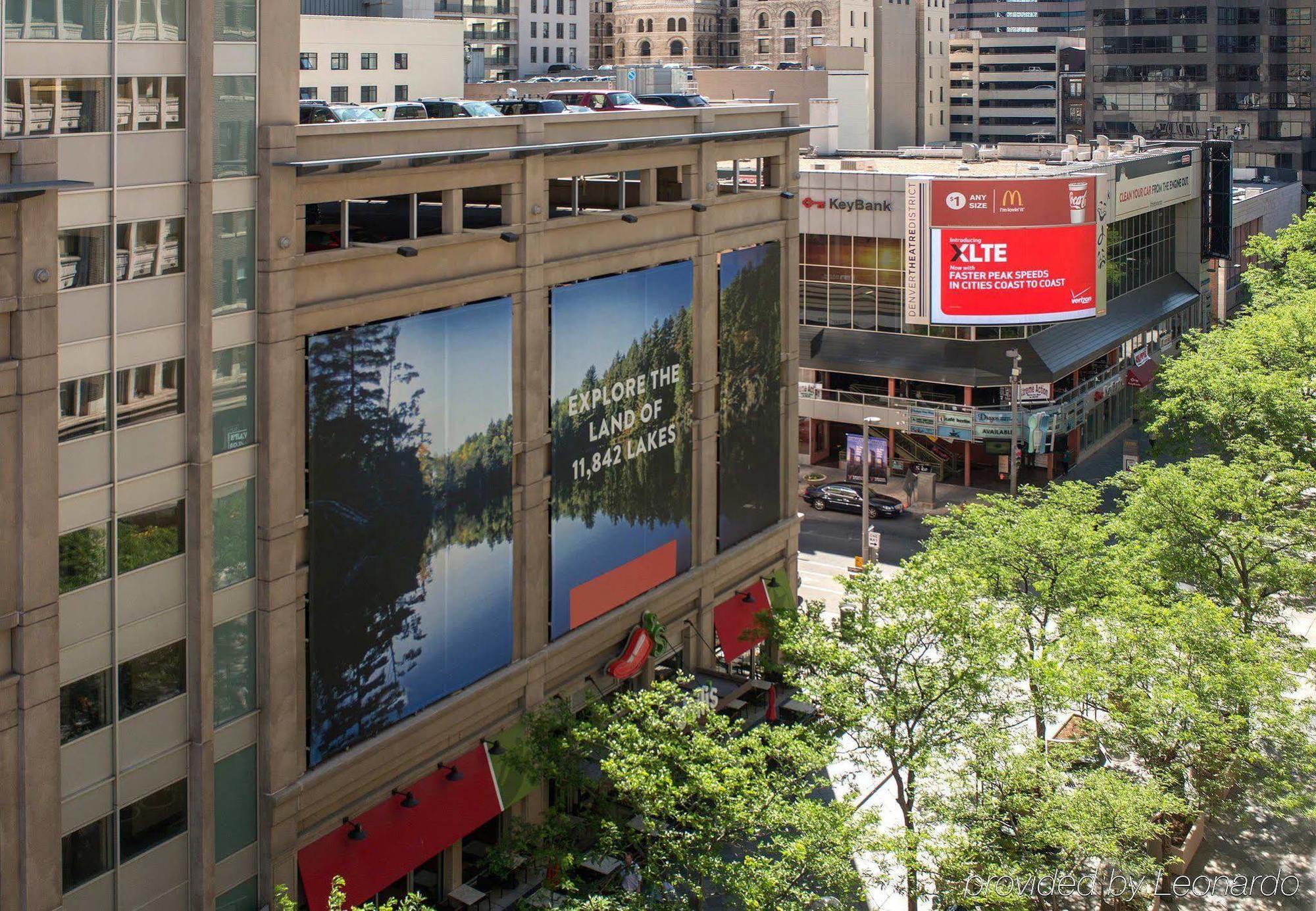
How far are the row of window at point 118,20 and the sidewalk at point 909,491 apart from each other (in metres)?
51.9

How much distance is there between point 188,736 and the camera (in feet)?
105

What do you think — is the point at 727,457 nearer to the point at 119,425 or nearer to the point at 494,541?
the point at 494,541

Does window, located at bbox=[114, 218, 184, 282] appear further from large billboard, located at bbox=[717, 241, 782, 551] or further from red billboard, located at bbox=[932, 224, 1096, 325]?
red billboard, located at bbox=[932, 224, 1096, 325]

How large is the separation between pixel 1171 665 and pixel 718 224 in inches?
790

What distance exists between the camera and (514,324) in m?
41.0

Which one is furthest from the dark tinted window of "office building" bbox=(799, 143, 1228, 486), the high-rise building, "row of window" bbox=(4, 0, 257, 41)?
the high-rise building

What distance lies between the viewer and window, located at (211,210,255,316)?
3178cm

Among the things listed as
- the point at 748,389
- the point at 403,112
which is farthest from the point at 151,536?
the point at 748,389

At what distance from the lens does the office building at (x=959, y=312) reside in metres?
78.3

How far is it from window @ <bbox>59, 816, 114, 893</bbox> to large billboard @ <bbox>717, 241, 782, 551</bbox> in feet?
84.2

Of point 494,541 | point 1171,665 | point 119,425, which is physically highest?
point 119,425

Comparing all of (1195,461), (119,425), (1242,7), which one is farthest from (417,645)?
(1242,7)

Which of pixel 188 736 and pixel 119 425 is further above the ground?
pixel 119 425
